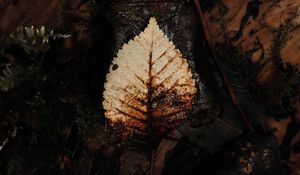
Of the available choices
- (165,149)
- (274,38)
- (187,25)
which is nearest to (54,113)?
(165,149)

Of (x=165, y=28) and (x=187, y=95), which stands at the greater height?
(x=165, y=28)

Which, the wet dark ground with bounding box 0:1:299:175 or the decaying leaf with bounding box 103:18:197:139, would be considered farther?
the wet dark ground with bounding box 0:1:299:175

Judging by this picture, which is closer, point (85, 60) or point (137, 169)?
point (137, 169)

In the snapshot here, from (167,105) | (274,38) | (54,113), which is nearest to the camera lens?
(167,105)

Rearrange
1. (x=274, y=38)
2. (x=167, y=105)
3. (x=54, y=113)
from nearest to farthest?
(x=167, y=105) → (x=274, y=38) → (x=54, y=113)

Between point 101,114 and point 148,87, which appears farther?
point 101,114

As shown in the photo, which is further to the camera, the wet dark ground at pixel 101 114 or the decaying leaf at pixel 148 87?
the wet dark ground at pixel 101 114

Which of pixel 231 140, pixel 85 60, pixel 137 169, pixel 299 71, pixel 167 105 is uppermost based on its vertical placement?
pixel 85 60

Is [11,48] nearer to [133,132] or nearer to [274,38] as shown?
[133,132]
